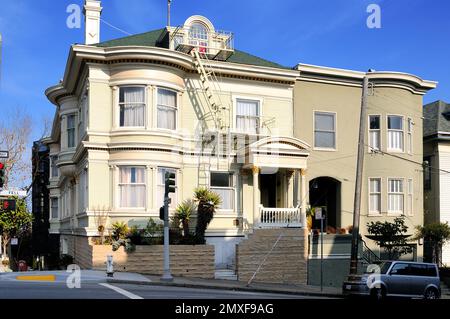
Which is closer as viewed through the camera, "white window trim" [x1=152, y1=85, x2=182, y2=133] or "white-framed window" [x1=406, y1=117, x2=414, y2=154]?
"white window trim" [x1=152, y1=85, x2=182, y2=133]

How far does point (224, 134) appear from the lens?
26.3 meters

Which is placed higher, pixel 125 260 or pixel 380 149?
pixel 380 149

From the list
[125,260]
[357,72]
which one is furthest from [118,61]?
[357,72]

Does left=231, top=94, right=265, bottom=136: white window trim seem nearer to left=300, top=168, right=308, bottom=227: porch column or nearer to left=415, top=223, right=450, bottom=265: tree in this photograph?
left=300, top=168, right=308, bottom=227: porch column

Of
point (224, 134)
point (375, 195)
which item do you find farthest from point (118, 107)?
point (375, 195)

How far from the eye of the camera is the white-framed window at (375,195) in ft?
96.8

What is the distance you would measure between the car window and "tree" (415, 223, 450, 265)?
32.3 feet

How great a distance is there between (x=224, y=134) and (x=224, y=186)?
7.74 ft

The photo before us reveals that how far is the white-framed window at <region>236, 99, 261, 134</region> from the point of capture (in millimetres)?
27234

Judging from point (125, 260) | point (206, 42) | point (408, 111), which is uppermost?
point (206, 42)

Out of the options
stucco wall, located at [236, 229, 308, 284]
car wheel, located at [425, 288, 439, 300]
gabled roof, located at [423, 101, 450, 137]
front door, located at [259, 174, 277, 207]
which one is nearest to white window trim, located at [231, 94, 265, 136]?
front door, located at [259, 174, 277, 207]

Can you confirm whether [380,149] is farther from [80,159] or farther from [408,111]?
[80,159]
